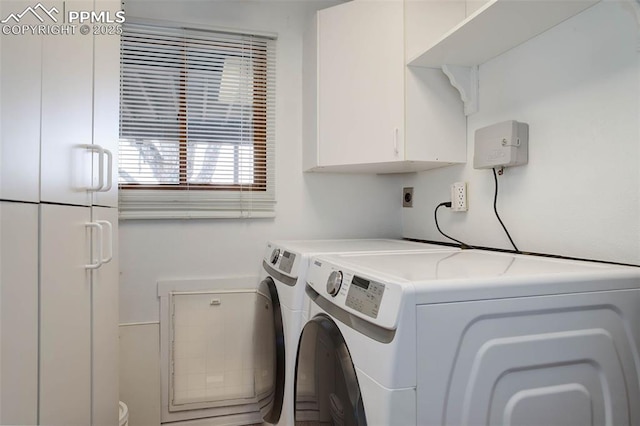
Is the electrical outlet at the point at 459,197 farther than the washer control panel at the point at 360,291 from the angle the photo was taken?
Yes

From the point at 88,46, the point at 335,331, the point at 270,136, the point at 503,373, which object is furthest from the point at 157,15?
the point at 503,373

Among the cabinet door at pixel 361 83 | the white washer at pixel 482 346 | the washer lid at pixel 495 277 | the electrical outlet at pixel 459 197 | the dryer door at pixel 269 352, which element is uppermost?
the cabinet door at pixel 361 83

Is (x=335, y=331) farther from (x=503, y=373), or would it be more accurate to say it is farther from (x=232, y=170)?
(x=232, y=170)

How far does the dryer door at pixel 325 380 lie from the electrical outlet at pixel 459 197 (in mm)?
1000

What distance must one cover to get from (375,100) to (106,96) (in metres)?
1.13

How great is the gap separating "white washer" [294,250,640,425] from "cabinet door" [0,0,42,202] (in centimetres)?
71

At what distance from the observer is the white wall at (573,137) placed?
1156 millimetres

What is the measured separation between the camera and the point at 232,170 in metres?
2.15

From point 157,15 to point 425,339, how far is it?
6.76 feet

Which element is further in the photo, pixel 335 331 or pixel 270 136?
pixel 270 136

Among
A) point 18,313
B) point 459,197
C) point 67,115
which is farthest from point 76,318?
point 459,197

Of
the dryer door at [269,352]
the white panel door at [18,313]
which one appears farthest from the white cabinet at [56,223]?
the dryer door at [269,352]

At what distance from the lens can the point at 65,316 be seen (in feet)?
3.01

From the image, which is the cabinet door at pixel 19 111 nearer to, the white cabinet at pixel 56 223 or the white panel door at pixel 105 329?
the white cabinet at pixel 56 223
